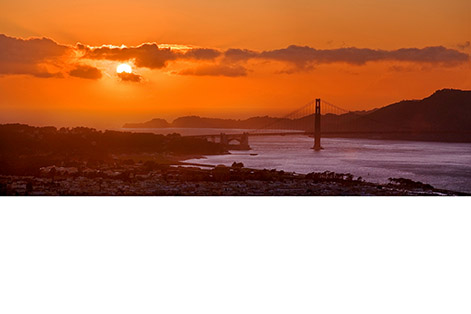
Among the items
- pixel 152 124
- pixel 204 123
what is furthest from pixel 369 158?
pixel 152 124

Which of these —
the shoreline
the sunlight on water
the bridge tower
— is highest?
the bridge tower

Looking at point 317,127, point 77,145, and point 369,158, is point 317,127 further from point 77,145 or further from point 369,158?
point 77,145

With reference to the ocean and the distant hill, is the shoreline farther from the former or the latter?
the distant hill

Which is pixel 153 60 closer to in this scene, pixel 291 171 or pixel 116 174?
pixel 116 174

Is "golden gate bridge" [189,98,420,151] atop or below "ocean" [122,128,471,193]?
atop

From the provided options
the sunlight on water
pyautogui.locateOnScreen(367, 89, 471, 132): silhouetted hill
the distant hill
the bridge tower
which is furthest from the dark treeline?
pyautogui.locateOnScreen(367, 89, 471, 132): silhouetted hill
